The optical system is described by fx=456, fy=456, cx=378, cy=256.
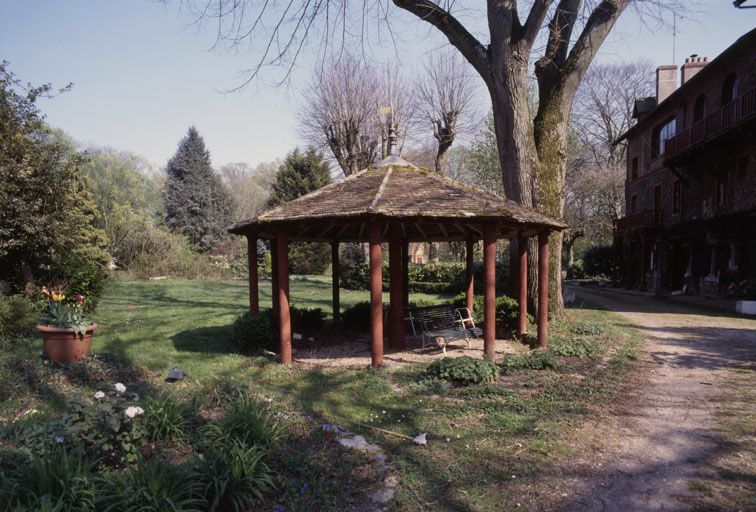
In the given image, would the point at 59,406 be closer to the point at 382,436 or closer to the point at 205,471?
the point at 205,471

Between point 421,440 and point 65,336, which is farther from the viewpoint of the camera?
point 65,336

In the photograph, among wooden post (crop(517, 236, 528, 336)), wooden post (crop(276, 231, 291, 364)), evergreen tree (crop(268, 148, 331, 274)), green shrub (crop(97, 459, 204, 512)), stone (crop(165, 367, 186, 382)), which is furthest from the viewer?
evergreen tree (crop(268, 148, 331, 274))

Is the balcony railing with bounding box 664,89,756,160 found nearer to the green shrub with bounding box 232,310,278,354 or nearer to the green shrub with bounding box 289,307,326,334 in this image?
the green shrub with bounding box 289,307,326,334

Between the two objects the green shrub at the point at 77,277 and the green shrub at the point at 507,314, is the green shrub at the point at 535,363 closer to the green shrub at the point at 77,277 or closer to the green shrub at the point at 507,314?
the green shrub at the point at 507,314

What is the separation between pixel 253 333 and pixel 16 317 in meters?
5.27

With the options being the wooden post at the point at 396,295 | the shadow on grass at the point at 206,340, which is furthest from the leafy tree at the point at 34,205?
the wooden post at the point at 396,295

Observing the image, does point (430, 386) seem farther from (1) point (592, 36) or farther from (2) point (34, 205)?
(2) point (34, 205)

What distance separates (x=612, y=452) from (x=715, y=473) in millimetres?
812

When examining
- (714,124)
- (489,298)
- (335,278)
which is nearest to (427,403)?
(489,298)

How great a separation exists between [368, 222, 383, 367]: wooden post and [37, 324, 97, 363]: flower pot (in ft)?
16.1

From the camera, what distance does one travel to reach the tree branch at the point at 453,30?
33.2ft

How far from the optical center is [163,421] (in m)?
4.29

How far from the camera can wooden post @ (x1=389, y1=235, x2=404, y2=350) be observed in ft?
29.9

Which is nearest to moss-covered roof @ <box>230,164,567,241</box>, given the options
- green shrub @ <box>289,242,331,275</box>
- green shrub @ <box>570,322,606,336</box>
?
green shrub @ <box>570,322,606,336</box>
